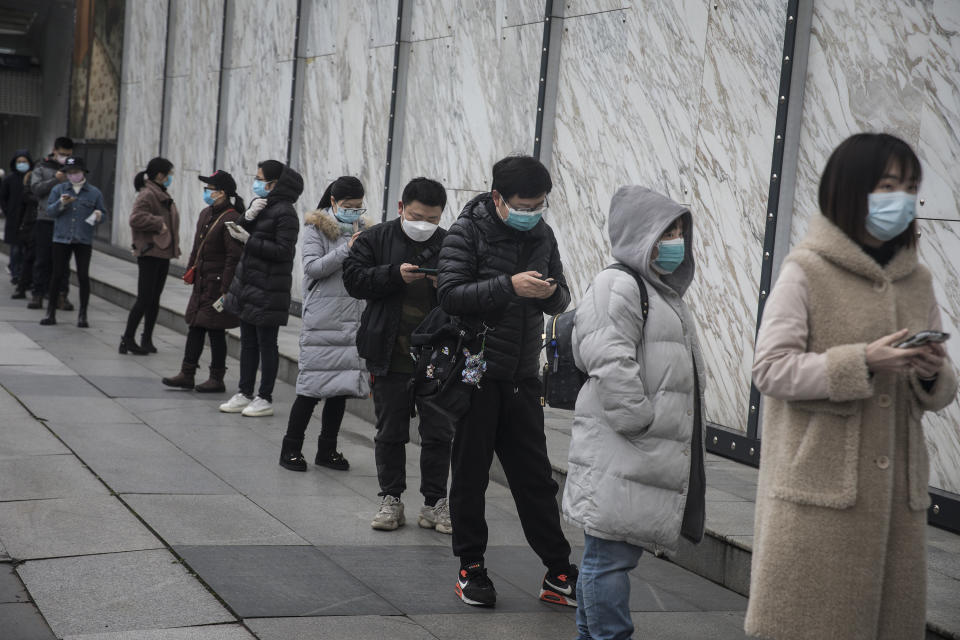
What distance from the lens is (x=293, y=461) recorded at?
7137 mm

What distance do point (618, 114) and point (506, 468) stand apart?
4487mm

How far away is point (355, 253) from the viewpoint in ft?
19.3

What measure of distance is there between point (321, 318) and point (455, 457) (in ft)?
8.07

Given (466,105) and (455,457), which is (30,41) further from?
(455,457)

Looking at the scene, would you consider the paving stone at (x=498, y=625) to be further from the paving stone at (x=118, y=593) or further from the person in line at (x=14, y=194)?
the person in line at (x=14, y=194)

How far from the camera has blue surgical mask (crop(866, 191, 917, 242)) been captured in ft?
10.2

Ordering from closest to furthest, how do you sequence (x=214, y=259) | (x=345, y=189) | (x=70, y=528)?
(x=70, y=528)
(x=345, y=189)
(x=214, y=259)

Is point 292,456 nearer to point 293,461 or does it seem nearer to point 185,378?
point 293,461

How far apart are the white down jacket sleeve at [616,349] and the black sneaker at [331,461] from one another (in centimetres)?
367

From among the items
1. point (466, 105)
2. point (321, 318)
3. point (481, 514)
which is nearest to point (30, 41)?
point (466, 105)

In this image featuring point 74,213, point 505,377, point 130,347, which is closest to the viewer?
point 505,377

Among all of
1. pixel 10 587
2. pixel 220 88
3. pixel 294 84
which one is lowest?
pixel 10 587

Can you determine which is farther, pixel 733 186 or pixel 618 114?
pixel 618 114

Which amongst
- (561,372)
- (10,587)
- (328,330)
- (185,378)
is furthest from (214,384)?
(561,372)
